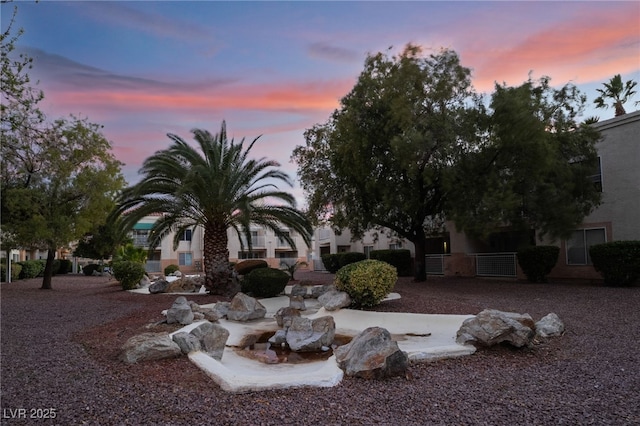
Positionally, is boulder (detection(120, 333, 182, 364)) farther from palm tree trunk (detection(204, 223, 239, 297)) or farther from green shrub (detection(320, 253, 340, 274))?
green shrub (detection(320, 253, 340, 274))

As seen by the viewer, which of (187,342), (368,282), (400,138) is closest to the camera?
(187,342)

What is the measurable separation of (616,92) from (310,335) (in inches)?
952

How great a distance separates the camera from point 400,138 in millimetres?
14758

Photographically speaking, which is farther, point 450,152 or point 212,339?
point 450,152

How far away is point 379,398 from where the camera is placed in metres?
4.75

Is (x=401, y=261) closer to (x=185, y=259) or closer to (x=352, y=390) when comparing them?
(x=352, y=390)

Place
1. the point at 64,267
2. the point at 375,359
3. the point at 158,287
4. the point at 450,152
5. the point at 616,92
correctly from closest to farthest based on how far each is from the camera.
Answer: the point at 375,359
the point at 450,152
the point at 158,287
the point at 616,92
the point at 64,267

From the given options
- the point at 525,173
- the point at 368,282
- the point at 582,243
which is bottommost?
the point at 368,282

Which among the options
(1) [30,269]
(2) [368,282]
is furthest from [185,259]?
→ (2) [368,282]

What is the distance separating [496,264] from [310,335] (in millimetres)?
14227

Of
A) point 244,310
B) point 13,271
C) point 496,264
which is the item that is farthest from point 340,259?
point 13,271

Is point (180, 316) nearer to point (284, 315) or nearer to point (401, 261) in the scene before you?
point (284, 315)

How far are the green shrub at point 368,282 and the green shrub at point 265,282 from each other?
418 centimetres

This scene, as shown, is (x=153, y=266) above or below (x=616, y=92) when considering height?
below
